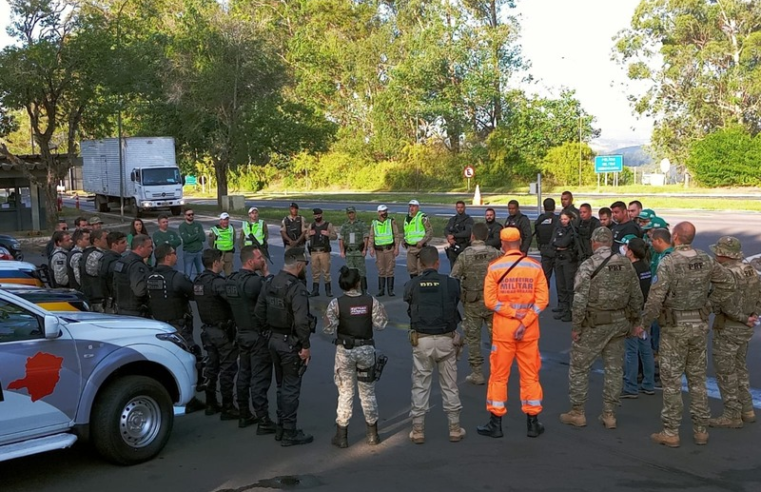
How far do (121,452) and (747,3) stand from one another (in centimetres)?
5585

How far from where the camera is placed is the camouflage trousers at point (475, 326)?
7906 mm

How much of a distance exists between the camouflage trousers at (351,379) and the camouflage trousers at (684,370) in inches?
99.2

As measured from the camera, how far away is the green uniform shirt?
539 inches

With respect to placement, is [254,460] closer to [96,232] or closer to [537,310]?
[537,310]

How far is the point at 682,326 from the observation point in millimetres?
6109

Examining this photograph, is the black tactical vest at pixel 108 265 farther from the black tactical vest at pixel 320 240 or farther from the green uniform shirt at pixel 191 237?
the black tactical vest at pixel 320 240

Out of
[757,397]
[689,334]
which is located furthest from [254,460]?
[757,397]

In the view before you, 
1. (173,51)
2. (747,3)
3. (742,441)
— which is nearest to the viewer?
(742,441)

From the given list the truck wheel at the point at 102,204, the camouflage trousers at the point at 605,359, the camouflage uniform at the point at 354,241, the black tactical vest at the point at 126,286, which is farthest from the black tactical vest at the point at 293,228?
the truck wheel at the point at 102,204

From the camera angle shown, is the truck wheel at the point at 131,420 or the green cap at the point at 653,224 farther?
the green cap at the point at 653,224

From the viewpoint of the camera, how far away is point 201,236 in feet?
45.8

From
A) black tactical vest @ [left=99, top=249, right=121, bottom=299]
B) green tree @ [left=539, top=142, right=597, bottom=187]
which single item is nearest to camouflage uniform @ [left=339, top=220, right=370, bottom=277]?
black tactical vest @ [left=99, top=249, right=121, bottom=299]

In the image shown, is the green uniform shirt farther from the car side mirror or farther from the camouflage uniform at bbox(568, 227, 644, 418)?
the camouflage uniform at bbox(568, 227, 644, 418)

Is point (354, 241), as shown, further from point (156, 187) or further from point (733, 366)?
point (156, 187)
